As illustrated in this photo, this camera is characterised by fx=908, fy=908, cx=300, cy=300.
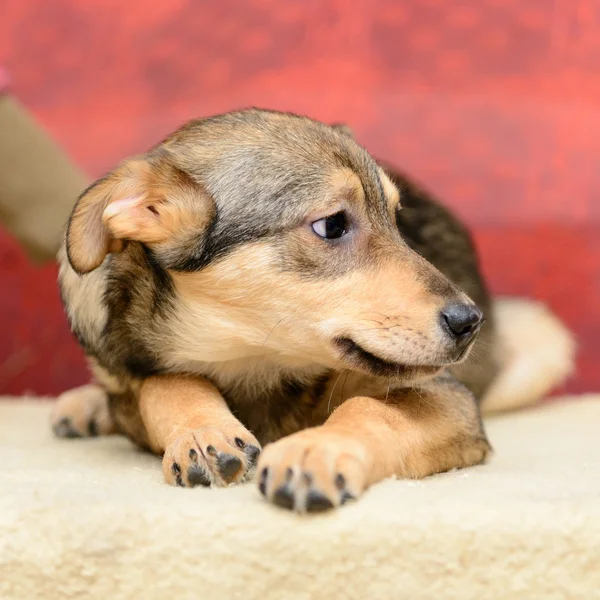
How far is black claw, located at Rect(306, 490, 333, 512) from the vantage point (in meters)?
1.75

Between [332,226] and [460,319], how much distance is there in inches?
17.0

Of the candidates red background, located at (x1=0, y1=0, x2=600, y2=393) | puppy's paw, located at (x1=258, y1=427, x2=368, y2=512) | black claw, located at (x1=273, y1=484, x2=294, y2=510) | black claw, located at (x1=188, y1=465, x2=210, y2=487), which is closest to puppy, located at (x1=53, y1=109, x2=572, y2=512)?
black claw, located at (x1=188, y1=465, x2=210, y2=487)

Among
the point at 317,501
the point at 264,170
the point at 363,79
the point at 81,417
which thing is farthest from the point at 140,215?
the point at 363,79

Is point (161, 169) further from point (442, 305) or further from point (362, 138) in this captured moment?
point (362, 138)

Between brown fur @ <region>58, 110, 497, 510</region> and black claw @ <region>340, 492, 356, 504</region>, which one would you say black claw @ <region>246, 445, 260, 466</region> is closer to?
brown fur @ <region>58, 110, 497, 510</region>

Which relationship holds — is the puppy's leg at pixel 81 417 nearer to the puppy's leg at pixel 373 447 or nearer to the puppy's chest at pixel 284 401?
the puppy's chest at pixel 284 401

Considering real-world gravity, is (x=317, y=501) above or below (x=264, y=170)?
below

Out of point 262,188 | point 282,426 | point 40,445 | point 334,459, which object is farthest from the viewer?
point 40,445

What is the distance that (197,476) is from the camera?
209 cm

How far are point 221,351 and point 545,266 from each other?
7.06 feet

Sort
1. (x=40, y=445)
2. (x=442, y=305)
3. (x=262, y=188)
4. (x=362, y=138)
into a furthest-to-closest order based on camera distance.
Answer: (x=362, y=138) → (x=40, y=445) → (x=262, y=188) → (x=442, y=305)

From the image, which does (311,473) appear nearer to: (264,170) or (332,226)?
(332,226)

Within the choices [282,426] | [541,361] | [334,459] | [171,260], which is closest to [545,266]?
[541,361]

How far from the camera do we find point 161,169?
94.1 inches
